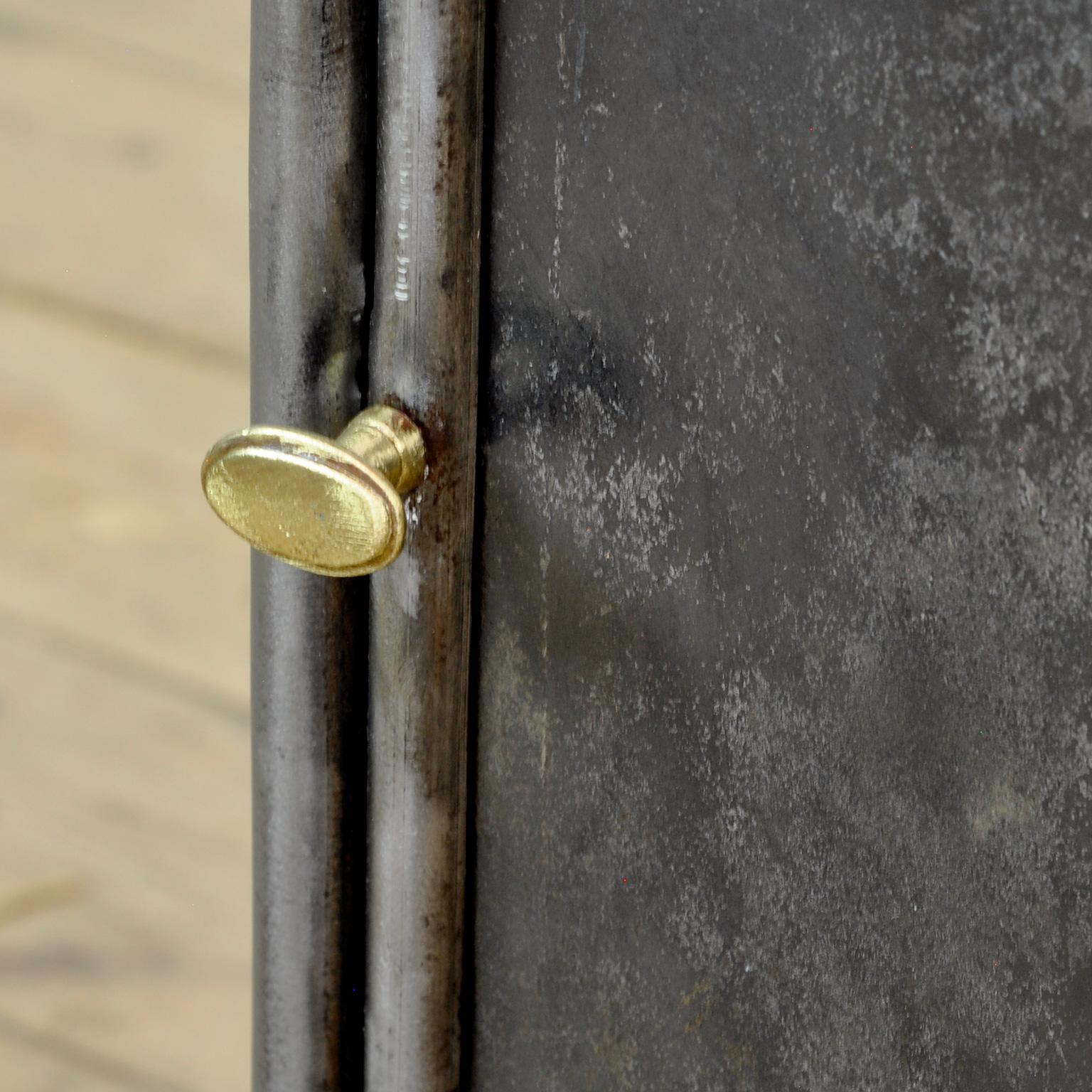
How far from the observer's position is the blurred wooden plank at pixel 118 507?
101cm

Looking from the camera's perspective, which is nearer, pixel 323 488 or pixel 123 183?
pixel 323 488

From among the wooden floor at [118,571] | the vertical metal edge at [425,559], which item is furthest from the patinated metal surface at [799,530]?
the wooden floor at [118,571]

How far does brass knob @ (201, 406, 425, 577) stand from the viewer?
382 millimetres

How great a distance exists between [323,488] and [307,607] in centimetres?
7

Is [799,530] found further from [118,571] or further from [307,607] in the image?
[118,571]

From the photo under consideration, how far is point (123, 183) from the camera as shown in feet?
A: 3.26

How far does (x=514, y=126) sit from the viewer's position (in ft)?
1.26

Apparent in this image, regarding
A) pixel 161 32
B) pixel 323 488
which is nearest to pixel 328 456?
pixel 323 488

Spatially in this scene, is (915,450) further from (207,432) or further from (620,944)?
(207,432)

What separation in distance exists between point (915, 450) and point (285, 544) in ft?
0.45

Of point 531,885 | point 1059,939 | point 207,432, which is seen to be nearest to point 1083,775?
point 1059,939

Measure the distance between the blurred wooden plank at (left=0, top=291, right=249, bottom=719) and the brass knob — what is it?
1.97 ft

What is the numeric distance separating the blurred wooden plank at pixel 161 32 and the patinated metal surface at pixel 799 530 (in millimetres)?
587

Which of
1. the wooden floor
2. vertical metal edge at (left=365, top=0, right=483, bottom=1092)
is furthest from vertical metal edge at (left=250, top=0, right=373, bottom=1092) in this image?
the wooden floor
